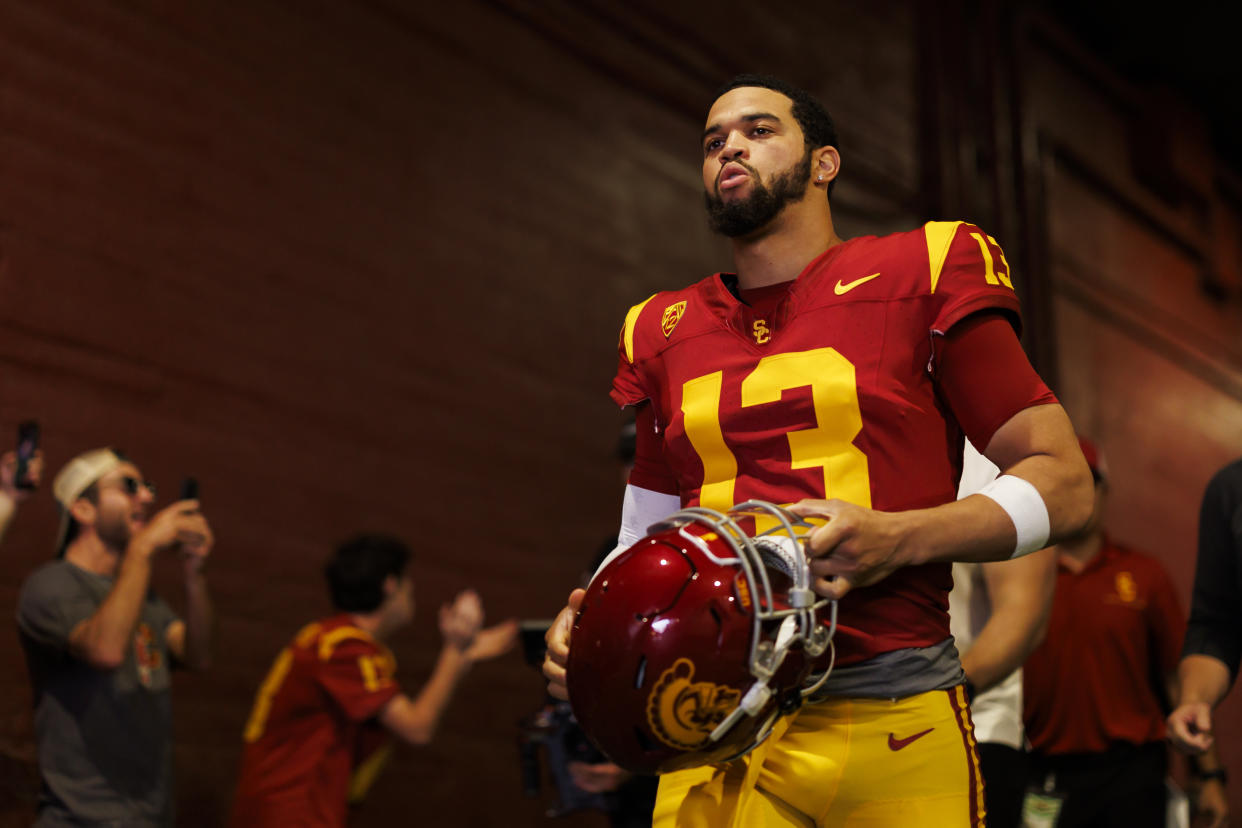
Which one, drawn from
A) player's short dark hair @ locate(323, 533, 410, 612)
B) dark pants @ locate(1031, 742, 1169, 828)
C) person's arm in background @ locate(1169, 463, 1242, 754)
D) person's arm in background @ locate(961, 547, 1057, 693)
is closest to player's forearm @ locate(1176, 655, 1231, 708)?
person's arm in background @ locate(1169, 463, 1242, 754)

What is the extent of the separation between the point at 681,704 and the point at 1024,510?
1.64 feet

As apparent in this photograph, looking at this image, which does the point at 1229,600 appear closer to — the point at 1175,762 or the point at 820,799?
the point at 820,799

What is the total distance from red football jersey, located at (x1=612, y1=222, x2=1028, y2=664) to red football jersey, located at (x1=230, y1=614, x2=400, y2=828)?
2095mm

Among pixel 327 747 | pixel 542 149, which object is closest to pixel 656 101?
pixel 542 149

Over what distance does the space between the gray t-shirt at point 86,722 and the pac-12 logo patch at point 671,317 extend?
2.11m

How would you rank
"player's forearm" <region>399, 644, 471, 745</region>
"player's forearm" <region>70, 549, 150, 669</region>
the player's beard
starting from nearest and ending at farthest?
the player's beard, "player's forearm" <region>70, 549, 150, 669</region>, "player's forearm" <region>399, 644, 471, 745</region>

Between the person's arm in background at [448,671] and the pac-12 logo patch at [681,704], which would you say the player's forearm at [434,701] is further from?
the pac-12 logo patch at [681,704]

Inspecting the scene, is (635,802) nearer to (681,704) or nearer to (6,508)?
(6,508)

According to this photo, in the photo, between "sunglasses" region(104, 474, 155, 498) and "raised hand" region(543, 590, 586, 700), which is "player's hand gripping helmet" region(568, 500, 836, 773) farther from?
"sunglasses" region(104, 474, 155, 498)

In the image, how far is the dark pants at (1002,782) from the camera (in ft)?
9.27

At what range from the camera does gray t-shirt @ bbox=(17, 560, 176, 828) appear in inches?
128

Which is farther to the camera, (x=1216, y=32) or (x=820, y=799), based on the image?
(x=1216, y=32)

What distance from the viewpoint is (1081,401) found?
307 inches

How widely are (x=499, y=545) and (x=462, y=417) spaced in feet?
1.78
